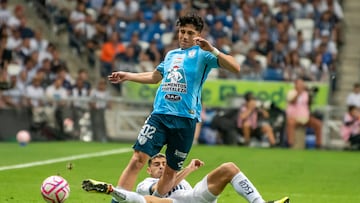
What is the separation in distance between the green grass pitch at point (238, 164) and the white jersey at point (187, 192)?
214 cm

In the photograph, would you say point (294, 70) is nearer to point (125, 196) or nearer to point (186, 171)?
point (186, 171)

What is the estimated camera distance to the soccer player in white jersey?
996 cm

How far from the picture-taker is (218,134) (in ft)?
87.8

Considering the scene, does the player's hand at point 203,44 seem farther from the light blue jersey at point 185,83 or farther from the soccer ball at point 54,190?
the soccer ball at point 54,190

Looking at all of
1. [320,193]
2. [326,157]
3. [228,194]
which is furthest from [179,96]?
[326,157]

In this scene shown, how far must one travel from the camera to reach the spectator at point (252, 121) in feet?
86.6

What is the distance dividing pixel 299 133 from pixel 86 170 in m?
9.98

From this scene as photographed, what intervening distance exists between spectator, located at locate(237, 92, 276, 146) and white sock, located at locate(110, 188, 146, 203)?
1630 cm

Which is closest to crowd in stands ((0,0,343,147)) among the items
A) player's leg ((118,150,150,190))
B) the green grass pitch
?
the green grass pitch

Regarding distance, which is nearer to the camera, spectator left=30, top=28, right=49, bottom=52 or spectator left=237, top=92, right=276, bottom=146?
spectator left=237, top=92, right=276, bottom=146

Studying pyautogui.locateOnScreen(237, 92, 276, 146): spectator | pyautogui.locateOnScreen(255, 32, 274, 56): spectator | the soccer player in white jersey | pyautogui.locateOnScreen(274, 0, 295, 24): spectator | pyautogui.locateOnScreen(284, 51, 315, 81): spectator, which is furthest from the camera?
pyautogui.locateOnScreen(274, 0, 295, 24): spectator

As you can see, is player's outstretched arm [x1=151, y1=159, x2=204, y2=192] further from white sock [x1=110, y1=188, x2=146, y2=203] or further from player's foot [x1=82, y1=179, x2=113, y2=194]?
player's foot [x1=82, y1=179, x2=113, y2=194]

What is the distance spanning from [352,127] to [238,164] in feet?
22.8

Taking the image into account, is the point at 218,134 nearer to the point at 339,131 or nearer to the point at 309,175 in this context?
the point at 339,131
